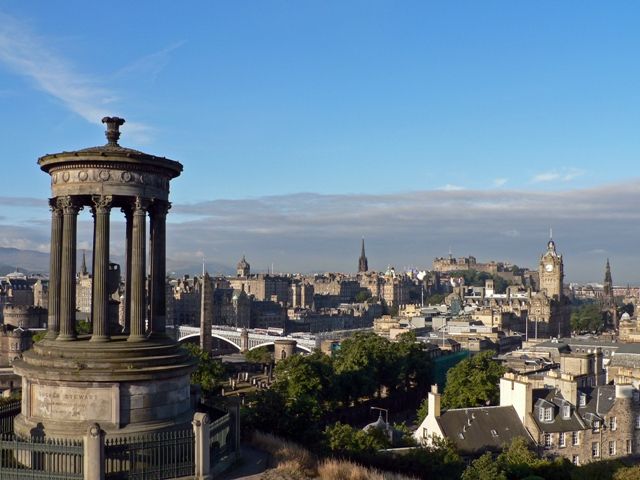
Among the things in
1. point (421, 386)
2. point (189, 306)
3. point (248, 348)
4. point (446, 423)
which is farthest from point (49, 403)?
point (189, 306)

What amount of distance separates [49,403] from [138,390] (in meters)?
2.40

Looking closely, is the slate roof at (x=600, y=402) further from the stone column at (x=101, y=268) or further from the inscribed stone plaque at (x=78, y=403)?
the inscribed stone plaque at (x=78, y=403)

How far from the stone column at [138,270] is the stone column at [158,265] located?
979 mm

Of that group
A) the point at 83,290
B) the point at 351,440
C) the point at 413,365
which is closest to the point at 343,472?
the point at 351,440

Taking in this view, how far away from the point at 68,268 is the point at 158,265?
263 cm

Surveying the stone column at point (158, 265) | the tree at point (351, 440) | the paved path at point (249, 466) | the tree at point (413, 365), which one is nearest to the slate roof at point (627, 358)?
the tree at point (413, 365)

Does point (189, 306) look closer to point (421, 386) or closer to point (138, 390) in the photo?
point (421, 386)

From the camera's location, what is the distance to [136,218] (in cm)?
2041

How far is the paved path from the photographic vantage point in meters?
18.6

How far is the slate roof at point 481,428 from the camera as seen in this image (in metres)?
42.6

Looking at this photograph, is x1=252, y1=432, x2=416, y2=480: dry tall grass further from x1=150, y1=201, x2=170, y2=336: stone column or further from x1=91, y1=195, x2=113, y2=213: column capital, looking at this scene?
x1=91, y1=195, x2=113, y2=213: column capital

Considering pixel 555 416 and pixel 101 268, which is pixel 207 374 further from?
pixel 101 268

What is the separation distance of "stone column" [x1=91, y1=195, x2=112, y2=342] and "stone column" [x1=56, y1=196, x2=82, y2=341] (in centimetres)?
69

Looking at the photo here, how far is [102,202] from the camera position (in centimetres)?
2020
